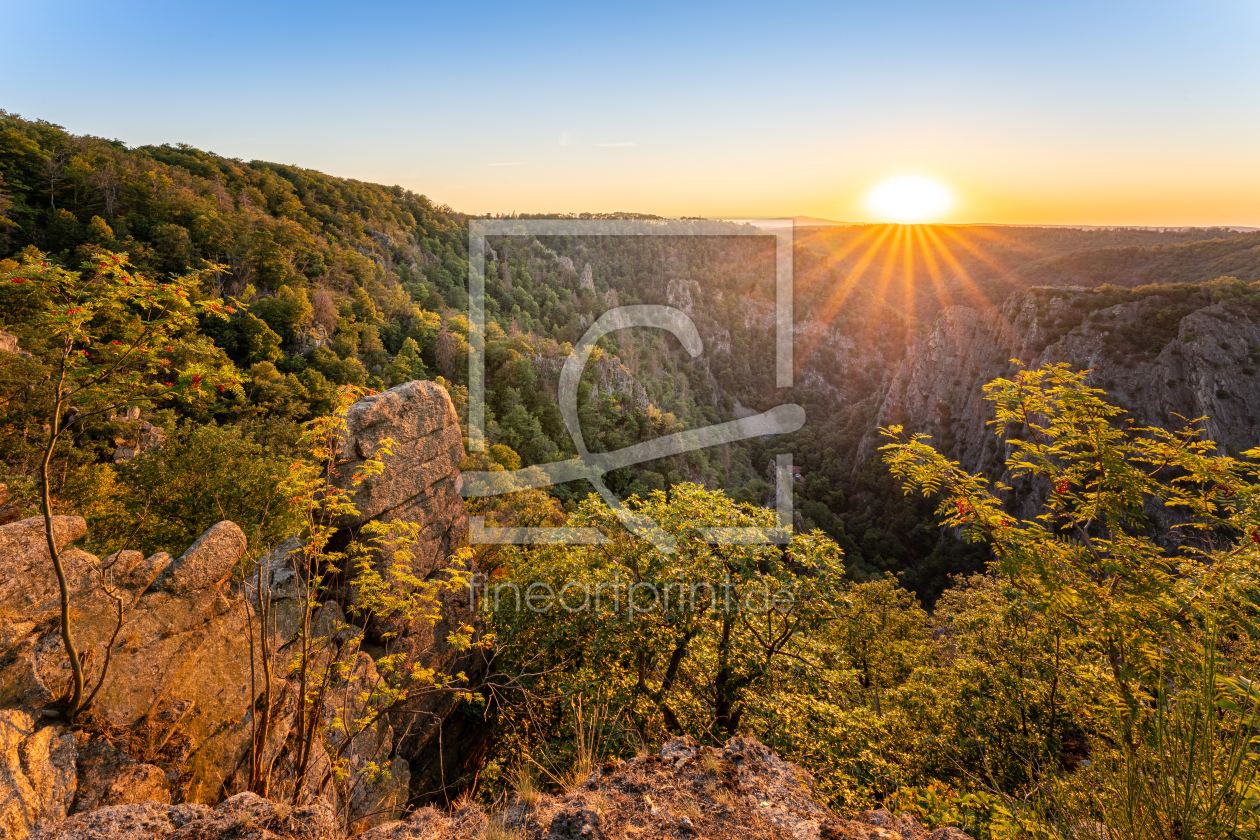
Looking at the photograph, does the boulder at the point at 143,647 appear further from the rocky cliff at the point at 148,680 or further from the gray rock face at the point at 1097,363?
the gray rock face at the point at 1097,363

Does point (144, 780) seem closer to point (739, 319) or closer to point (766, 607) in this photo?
point (766, 607)

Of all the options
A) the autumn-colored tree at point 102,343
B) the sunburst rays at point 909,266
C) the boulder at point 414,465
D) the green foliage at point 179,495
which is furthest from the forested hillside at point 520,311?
the boulder at point 414,465

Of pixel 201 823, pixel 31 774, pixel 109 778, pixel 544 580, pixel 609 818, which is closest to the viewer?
pixel 201 823

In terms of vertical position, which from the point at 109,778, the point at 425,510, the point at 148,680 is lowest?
the point at 109,778

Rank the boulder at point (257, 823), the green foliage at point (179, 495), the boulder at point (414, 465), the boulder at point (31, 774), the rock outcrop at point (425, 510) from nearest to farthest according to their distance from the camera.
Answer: the boulder at point (257, 823) → the boulder at point (31, 774) → the rock outcrop at point (425, 510) → the boulder at point (414, 465) → the green foliage at point (179, 495)

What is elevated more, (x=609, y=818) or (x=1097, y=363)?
(x=1097, y=363)

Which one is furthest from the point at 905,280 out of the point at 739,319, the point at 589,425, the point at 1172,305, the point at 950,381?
the point at 589,425

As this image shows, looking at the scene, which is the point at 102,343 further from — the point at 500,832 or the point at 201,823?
the point at 500,832

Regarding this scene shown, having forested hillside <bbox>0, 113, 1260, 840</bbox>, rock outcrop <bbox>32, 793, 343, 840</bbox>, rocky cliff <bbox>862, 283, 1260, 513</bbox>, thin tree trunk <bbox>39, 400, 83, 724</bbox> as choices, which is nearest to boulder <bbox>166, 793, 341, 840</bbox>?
rock outcrop <bbox>32, 793, 343, 840</bbox>

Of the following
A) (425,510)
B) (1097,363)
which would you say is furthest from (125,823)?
(1097,363)
